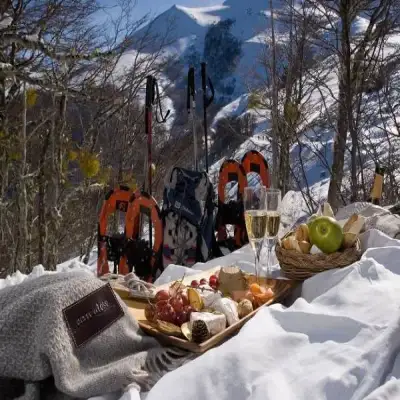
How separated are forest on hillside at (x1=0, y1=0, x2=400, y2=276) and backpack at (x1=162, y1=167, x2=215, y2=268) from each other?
1993 millimetres

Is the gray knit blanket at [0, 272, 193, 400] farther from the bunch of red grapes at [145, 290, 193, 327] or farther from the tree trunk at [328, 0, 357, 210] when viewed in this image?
the tree trunk at [328, 0, 357, 210]

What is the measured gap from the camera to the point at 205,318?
1.17 metres

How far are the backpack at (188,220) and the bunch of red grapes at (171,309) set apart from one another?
4.87 feet

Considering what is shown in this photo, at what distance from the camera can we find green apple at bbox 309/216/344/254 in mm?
1686

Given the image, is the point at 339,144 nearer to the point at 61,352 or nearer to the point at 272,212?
the point at 272,212

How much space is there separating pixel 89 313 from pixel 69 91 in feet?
15.5

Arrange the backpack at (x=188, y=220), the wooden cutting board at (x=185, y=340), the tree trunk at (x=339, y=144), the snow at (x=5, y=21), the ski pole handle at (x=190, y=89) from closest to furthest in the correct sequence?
the wooden cutting board at (x=185, y=340)
the backpack at (x=188, y=220)
the ski pole handle at (x=190, y=89)
the tree trunk at (x=339, y=144)
the snow at (x=5, y=21)

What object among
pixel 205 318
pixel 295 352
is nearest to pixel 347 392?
pixel 295 352

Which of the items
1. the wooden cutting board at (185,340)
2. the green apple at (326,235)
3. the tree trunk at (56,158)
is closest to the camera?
the wooden cutting board at (185,340)

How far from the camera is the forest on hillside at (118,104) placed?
15.7 feet

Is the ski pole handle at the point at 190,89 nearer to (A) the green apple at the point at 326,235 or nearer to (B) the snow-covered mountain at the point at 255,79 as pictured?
(B) the snow-covered mountain at the point at 255,79

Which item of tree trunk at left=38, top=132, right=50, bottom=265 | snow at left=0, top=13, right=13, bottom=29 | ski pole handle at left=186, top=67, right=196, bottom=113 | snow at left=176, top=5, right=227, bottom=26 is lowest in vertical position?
tree trunk at left=38, top=132, right=50, bottom=265

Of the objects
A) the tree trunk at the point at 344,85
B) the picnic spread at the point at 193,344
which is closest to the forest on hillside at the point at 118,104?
the tree trunk at the point at 344,85

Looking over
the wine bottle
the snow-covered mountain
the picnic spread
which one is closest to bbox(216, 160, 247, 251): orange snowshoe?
the wine bottle
